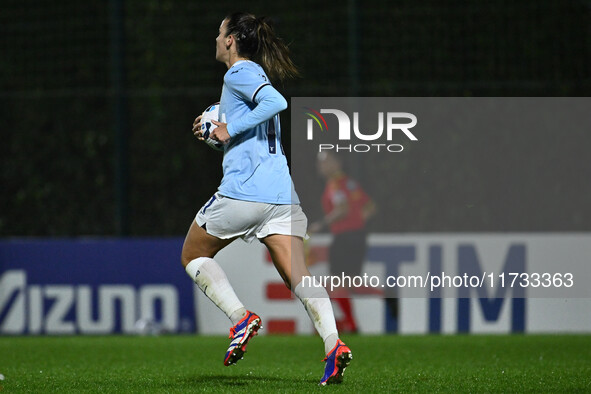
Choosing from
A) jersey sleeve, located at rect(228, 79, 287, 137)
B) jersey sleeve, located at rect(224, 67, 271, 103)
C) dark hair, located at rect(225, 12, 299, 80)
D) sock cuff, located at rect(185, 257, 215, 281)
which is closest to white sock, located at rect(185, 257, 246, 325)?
sock cuff, located at rect(185, 257, 215, 281)

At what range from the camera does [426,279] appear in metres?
10.6

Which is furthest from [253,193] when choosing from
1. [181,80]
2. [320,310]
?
[181,80]

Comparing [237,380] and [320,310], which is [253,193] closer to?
[320,310]

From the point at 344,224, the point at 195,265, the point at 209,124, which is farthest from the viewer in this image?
the point at 344,224

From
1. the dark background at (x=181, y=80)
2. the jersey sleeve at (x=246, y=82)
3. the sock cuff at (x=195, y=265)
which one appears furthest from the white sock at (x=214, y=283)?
the dark background at (x=181, y=80)

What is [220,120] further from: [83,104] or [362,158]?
[83,104]

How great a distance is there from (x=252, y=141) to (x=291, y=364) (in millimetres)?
2374

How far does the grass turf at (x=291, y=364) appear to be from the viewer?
19.4 feet

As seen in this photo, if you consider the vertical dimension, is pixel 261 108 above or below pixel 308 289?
above

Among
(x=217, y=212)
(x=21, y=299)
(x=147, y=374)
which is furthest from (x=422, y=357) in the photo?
(x=21, y=299)

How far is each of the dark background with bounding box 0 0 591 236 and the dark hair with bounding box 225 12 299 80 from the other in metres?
5.80

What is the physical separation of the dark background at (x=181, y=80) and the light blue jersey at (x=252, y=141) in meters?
5.92

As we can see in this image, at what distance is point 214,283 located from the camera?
585 centimetres

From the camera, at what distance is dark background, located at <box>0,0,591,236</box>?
1190 centimetres
